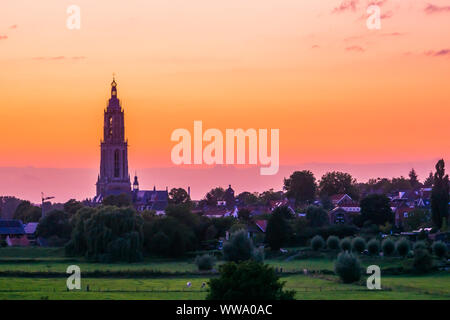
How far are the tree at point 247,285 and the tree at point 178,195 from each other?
135 meters

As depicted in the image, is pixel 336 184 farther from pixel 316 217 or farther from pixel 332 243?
pixel 332 243

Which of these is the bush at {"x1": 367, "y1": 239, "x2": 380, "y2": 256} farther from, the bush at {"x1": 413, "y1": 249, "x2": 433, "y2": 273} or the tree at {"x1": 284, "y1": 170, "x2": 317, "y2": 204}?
the tree at {"x1": 284, "y1": 170, "x2": 317, "y2": 204}

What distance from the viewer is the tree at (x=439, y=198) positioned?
351 ft

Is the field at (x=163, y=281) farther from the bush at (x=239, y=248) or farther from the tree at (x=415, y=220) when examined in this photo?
the tree at (x=415, y=220)

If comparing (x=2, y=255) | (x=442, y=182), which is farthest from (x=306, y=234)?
(x=2, y=255)

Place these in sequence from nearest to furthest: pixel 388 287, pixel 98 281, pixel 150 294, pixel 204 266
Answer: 1. pixel 150 294
2. pixel 388 287
3. pixel 98 281
4. pixel 204 266

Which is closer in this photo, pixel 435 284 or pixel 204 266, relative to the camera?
pixel 435 284

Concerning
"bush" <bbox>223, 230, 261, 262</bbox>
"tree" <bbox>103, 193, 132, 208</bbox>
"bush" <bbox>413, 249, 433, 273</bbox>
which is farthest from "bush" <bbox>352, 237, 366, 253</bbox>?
"tree" <bbox>103, 193, 132, 208</bbox>

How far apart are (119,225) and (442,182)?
35.0 metres

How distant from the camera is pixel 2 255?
10406 cm

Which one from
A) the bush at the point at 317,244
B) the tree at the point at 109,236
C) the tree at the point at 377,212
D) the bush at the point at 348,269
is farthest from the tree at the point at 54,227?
the bush at the point at 348,269

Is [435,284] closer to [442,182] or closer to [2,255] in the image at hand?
[442,182]

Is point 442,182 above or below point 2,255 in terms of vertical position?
above
